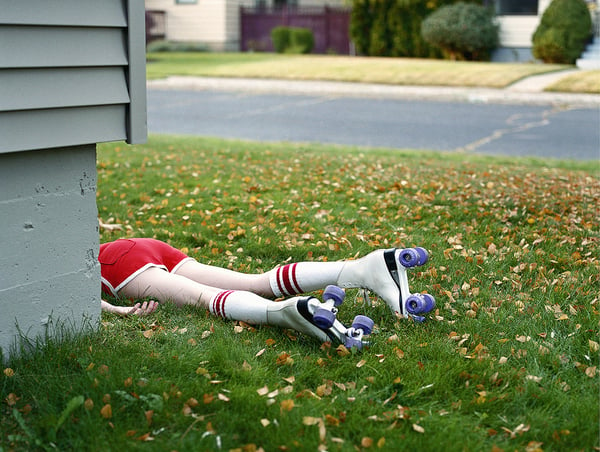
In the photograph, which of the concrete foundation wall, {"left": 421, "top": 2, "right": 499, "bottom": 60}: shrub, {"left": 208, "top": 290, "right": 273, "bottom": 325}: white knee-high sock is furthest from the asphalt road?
the concrete foundation wall

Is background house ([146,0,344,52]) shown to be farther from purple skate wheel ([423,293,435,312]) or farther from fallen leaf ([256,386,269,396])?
fallen leaf ([256,386,269,396])

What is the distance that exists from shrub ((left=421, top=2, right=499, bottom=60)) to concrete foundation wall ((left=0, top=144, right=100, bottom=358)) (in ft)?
68.3

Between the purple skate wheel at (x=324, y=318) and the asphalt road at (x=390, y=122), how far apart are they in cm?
782

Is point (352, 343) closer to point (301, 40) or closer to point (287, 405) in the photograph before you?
point (287, 405)

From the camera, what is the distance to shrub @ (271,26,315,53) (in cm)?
2811

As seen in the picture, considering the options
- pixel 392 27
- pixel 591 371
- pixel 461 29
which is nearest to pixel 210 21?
pixel 392 27

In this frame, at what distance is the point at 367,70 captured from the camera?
2027 centimetres

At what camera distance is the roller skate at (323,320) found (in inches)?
133

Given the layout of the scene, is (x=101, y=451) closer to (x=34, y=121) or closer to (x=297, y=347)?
(x=297, y=347)

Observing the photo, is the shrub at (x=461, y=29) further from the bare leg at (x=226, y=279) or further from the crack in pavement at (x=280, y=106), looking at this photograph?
the bare leg at (x=226, y=279)

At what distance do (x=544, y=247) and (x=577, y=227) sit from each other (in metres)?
0.64

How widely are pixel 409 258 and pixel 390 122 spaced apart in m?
10.3

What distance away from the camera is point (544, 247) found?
5.25 metres

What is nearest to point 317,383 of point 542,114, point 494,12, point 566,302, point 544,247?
point 566,302
